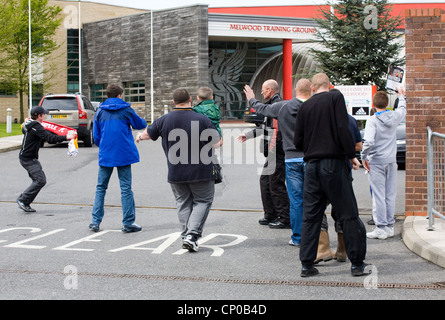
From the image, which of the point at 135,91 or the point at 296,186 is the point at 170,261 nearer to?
the point at 296,186

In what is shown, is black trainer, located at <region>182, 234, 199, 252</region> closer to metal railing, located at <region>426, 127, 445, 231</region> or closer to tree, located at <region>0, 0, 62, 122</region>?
metal railing, located at <region>426, 127, 445, 231</region>

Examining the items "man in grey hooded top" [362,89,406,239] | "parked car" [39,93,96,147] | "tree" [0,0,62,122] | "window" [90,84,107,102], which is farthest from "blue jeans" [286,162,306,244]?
"window" [90,84,107,102]

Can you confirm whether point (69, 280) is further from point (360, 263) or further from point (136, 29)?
point (136, 29)

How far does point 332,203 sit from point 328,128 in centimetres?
69

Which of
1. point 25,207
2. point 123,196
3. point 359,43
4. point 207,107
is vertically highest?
point 359,43

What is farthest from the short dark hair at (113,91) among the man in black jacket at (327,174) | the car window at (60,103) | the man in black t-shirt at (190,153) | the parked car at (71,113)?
the car window at (60,103)

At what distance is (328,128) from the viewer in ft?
17.8

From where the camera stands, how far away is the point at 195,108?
23.4ft

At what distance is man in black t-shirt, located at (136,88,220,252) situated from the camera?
6.68 meters

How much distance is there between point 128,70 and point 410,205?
3806 cm

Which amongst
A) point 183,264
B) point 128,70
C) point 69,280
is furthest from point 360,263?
point 128,70

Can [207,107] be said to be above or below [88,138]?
above

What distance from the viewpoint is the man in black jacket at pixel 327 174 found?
17.7 ft

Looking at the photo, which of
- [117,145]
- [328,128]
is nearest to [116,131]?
[117,145]
